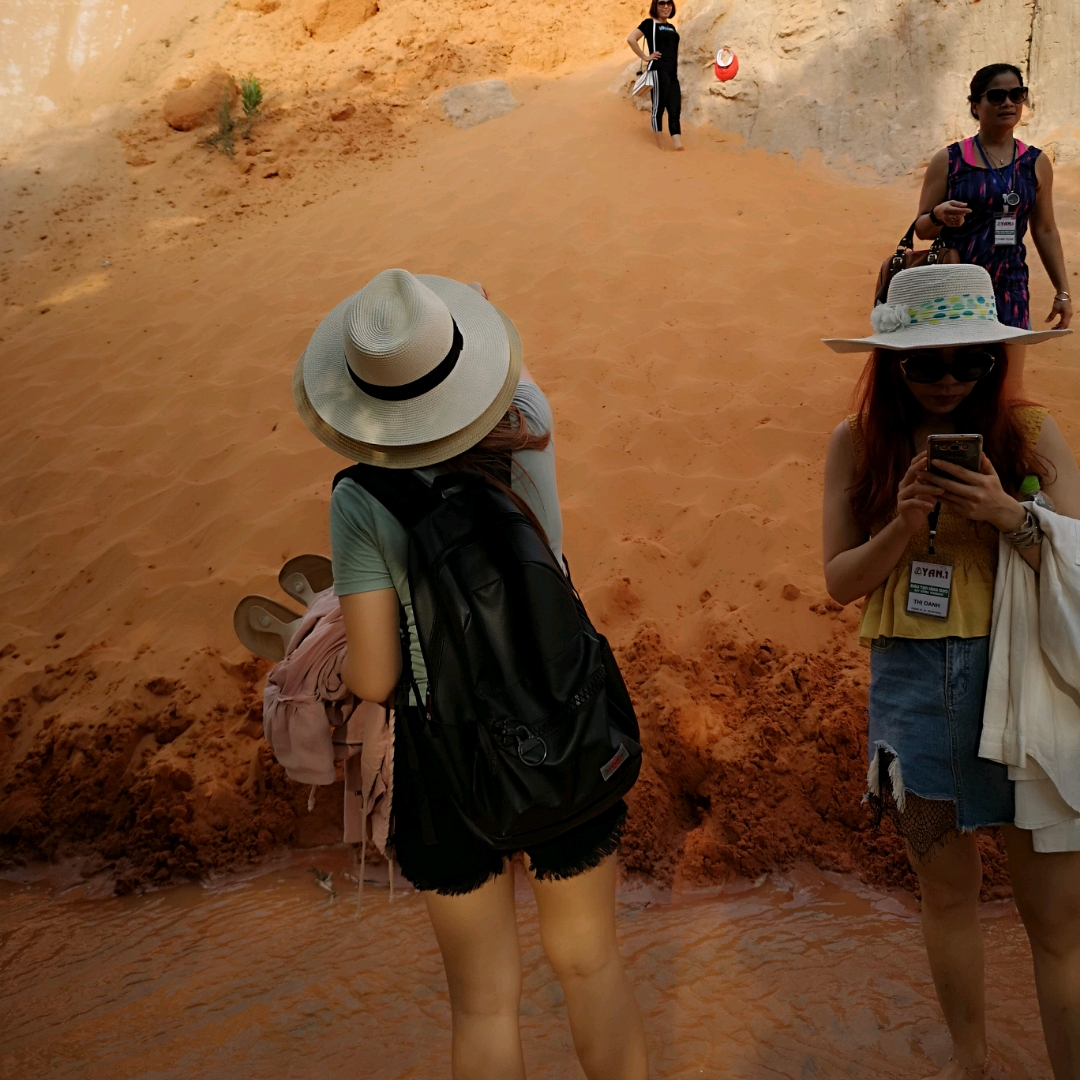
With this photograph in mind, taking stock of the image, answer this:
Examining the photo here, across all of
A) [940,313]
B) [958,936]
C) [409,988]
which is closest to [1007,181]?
[940,313]

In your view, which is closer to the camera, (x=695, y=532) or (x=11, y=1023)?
(x=11, y=1023)

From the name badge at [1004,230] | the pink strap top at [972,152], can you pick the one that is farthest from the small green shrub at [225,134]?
the name badge at [1004,230]

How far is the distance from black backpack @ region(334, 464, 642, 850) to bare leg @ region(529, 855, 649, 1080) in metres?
0.15

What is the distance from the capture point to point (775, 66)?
8.39 metres

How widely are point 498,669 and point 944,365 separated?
1.08m

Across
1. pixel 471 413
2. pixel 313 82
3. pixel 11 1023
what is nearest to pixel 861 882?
pixel 471 413

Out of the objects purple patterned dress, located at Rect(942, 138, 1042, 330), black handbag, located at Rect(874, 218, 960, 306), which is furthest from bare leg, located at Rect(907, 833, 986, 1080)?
purple patterned dress, located at Rect(942, 138, 1042, 330)

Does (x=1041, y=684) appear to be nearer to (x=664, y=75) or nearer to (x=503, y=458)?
(x=503, y=458)

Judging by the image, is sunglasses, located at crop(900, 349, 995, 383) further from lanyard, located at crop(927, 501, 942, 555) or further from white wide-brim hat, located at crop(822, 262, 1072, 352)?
lanyard, located at crop(927, 501, 942, 555)

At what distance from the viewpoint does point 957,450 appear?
1.83 meters

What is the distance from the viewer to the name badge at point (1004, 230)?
371 centimetres

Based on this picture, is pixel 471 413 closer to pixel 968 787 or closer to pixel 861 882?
pixel 968 787

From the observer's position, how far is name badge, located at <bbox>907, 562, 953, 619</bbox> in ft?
6.40

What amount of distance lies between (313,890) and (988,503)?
9.40 ft
